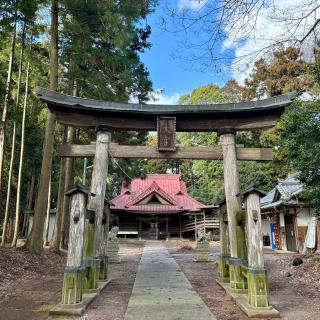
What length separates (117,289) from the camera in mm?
8539

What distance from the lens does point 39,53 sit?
15961 millimetres

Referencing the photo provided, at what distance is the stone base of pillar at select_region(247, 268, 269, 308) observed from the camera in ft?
19.9

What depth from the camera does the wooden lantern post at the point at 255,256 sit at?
6.12 m

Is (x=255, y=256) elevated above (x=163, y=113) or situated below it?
below

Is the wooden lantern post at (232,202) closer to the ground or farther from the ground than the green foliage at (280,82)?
closer to the ground

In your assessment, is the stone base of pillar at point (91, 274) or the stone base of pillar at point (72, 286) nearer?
the stone base of pillar at point (72, 286)

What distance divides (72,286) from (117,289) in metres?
2.57

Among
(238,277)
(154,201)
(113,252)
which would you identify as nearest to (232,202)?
(238,277)

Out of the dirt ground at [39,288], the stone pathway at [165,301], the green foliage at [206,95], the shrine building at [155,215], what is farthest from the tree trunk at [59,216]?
the green foliage at [206,95]

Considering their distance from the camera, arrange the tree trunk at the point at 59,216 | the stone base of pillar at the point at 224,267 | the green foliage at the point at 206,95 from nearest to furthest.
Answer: the stone base of pillar at the point at 224,267, the tree trunk at the point at 59,216, the green foliage at the point at 206,95

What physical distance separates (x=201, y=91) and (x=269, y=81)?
16356 millimetres

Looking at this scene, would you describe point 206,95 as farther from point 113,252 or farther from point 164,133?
point 164,133

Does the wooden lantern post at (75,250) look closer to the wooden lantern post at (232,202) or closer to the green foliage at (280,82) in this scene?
the wooden lantern post at (232,202)

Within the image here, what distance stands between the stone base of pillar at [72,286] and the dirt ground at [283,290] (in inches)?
95.4
